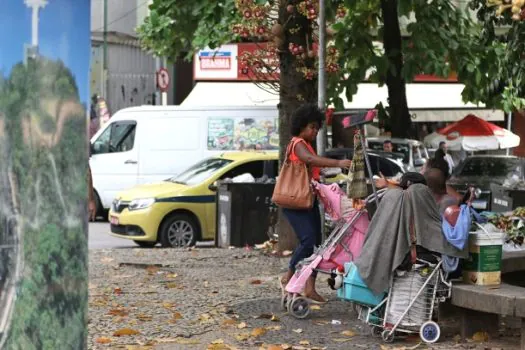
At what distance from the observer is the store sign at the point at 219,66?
3841 cm

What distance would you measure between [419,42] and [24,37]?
692 inches

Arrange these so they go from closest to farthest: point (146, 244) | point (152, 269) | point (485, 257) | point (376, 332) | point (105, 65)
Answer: point (485, 257) < point (376, 332) < point (152, 269) < point (146, 244) < point (105, 65)

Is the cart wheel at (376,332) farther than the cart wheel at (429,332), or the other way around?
the cart wheel at (376,332)

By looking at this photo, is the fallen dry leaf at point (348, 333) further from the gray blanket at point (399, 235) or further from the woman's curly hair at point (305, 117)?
the woman's curly hair at point (305, 117)

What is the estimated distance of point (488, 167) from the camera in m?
22.9

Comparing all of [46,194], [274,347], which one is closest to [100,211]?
[274,347]

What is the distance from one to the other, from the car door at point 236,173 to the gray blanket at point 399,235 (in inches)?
385

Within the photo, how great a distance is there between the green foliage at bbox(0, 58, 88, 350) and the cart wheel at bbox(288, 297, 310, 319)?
479cm

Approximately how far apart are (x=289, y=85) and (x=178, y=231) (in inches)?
184

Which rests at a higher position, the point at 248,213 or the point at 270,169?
the point at 270,169

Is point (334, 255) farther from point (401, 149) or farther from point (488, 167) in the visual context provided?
point (401, 149)

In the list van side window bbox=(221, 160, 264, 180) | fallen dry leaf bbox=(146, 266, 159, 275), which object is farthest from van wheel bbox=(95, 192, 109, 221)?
fallen dry leaf bbox=(146, 266, 159, 275)

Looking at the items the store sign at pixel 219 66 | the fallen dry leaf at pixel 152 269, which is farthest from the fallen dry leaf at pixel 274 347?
the store sign at pixel 219 66

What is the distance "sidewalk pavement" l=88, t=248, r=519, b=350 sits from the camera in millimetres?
8641
